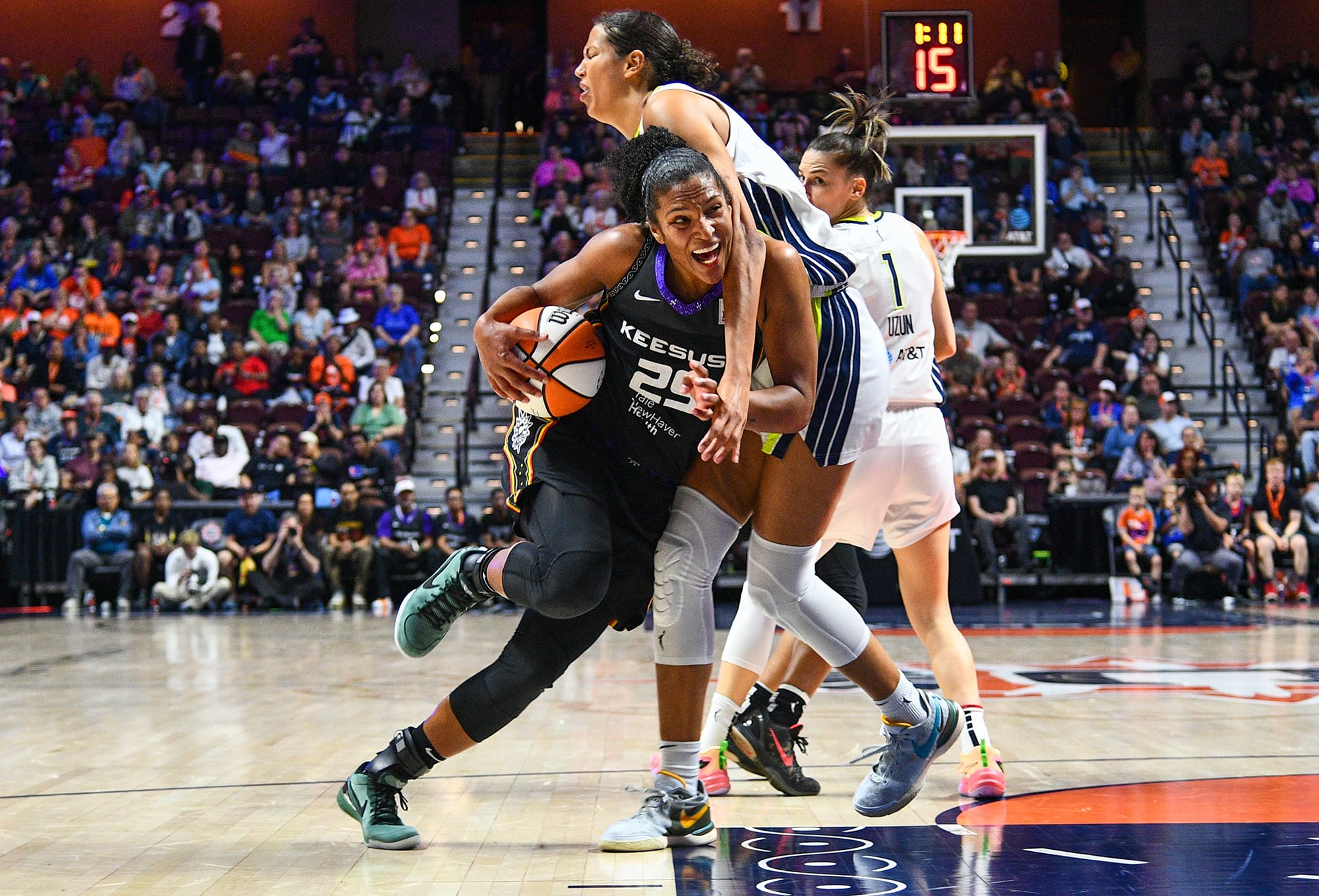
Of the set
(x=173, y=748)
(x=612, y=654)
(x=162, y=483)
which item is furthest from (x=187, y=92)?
(x=173, y=748)

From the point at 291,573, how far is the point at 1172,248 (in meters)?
10.2

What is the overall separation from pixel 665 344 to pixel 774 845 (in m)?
1.07

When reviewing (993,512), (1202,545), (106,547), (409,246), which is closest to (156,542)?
(106,547)

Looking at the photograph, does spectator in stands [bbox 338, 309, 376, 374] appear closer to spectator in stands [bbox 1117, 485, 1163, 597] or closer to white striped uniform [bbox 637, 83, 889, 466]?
spectator in stands [bbox 1117, 485, 1163, 597]

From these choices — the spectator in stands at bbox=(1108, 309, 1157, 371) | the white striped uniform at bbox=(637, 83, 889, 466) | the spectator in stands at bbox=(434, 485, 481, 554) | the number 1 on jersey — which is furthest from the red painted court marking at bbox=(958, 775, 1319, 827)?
the spectator in stands at bbox=(1108, 309, 1157, 371)

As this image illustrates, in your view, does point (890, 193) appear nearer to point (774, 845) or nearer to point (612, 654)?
point (612, 654)

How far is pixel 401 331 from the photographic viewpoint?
13.8 m

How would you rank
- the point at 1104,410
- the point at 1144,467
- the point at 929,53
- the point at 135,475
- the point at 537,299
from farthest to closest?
the point at 1104,410 < the point at 135,475 < the point at 1144,467 < the point at 929,53 < the point at 537,299

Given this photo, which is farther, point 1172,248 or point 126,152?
point 126,152

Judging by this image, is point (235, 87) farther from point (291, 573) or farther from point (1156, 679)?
point (1156, 679)

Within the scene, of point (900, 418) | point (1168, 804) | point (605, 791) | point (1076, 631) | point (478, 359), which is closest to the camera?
point (1168, 804)

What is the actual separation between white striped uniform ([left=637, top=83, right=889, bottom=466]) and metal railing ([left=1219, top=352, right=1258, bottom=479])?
1014cm

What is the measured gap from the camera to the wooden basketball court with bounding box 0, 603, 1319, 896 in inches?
103

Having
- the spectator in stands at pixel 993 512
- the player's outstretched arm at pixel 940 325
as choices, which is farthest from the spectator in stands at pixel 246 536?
the player's outstretched arm at pixel 940 325
